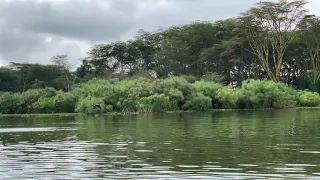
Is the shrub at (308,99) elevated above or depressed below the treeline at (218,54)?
below

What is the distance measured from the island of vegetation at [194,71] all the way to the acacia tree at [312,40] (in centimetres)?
12

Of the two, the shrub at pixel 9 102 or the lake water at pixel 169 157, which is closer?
the lake water at pixel 169 157

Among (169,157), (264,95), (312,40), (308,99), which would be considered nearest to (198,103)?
(264,95)

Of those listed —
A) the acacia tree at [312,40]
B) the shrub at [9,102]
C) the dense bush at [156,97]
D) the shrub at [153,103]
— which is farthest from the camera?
the acacia tree at [312,40]

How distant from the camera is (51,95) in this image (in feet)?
206

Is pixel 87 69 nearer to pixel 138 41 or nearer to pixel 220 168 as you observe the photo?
pixel 138 41

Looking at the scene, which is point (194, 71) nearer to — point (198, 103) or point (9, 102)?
point (198, 103)

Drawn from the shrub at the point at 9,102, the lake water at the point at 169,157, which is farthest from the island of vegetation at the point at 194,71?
the lake water at the point at 169,157

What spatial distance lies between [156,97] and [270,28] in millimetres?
18965

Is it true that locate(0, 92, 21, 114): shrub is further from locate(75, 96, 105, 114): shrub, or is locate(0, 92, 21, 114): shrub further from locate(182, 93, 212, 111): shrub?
locate(182, 93, 212, 111): shrub

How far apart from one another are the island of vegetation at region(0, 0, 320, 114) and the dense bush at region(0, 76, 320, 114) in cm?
11

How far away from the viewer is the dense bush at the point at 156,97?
54.1 meters

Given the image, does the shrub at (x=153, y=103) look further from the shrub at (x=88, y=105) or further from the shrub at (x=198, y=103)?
the shrub at (x=88, y=105)

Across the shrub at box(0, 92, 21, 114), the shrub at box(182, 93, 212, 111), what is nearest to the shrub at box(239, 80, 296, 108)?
the shrub at box(182, 93, 212, 111)
